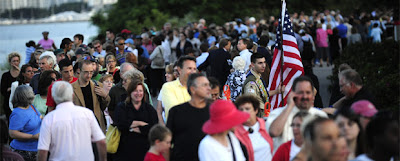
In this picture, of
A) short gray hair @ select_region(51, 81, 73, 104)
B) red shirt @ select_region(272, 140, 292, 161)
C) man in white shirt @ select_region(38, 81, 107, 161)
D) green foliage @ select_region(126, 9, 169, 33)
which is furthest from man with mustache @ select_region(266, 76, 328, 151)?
green foliage @ select_region(126, 9, 169, 33)

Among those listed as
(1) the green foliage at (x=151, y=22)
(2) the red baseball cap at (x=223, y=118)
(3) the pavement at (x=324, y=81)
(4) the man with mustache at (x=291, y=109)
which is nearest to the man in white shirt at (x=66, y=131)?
(2) the red baseball cap at (x=223, y=118)

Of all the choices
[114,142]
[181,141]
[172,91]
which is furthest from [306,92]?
[114,142]

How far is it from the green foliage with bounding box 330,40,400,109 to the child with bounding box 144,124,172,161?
5344mm

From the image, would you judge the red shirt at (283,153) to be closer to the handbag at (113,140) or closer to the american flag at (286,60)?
the handbag at (113,140)

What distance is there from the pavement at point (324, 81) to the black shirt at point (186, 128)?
10146mm

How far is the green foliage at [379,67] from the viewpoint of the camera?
1260 centimetres

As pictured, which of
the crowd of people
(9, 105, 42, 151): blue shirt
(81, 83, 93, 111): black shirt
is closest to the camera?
the crowd of people

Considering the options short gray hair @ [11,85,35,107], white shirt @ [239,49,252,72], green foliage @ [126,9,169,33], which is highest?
green foliage @ [126,9,169,33]

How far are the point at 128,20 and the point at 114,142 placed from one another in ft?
126

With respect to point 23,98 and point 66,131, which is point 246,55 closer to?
point 23,98

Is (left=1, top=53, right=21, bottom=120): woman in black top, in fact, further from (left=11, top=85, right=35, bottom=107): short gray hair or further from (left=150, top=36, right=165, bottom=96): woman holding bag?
(left=150, top=36, right=165, bottom=96): woman holding bag

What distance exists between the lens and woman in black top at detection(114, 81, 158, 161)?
8.68m

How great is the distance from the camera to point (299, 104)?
7.09 metres

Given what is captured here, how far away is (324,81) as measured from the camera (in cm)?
2262
